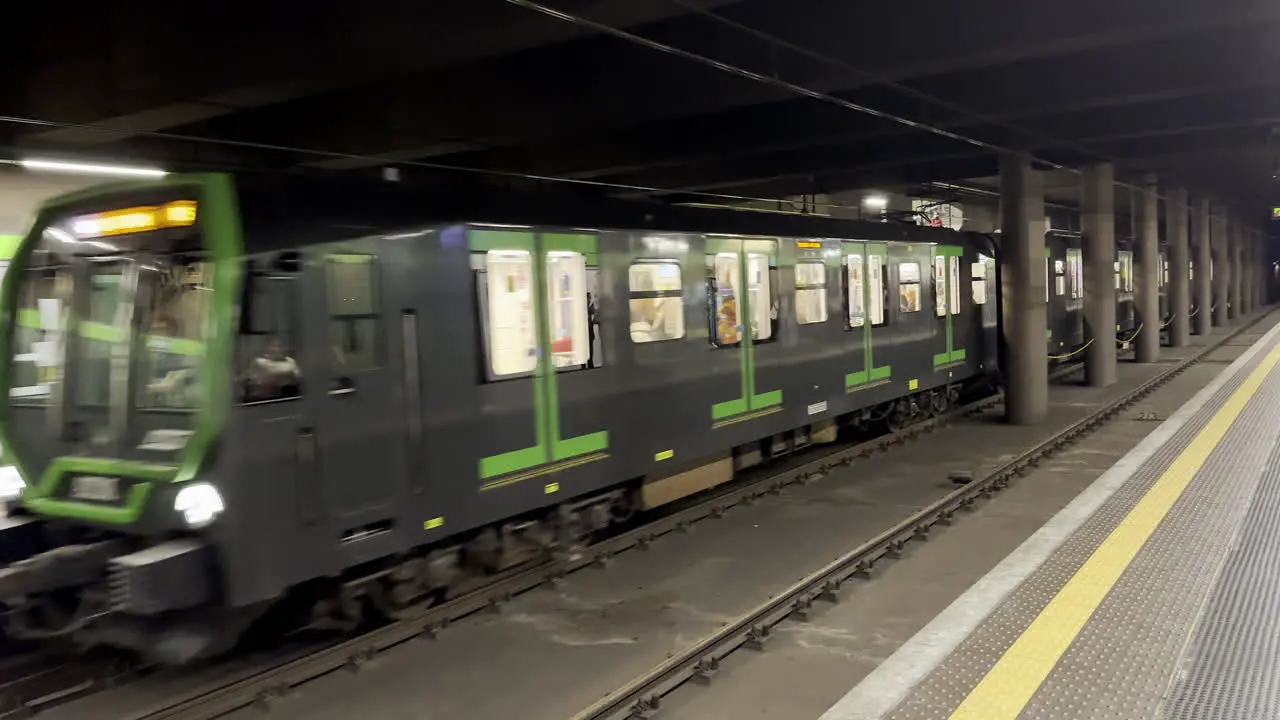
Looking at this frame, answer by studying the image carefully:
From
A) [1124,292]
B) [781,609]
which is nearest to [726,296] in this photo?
[781,609]

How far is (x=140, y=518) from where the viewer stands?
4949mm

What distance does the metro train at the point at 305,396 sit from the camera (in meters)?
5.04

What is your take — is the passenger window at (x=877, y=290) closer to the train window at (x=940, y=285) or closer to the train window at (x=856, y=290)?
the train window at (x=856, y=290)

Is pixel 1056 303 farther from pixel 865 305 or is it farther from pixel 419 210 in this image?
pixel 419 210

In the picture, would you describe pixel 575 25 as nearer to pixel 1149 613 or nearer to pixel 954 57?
pixel 954 57

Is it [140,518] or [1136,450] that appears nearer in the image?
[140,518]

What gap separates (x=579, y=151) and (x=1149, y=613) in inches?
415

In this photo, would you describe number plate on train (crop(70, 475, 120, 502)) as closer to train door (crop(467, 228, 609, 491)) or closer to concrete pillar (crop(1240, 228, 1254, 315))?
train door (crop(467, 228, 609, 491))

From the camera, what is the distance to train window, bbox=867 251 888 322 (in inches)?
470

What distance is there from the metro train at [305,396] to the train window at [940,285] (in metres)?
6.72

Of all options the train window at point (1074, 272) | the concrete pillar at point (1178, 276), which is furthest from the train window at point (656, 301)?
the concrete pillar at point (1178, 276)

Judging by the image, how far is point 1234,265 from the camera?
42.2 metres

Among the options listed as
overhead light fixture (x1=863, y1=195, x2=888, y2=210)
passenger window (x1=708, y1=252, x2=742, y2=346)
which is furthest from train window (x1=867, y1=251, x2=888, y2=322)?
overhead light fixture (x1=863, y1=195, x2=888, y2=210)

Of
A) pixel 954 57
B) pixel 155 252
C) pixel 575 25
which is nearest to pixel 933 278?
pixel 954 57
